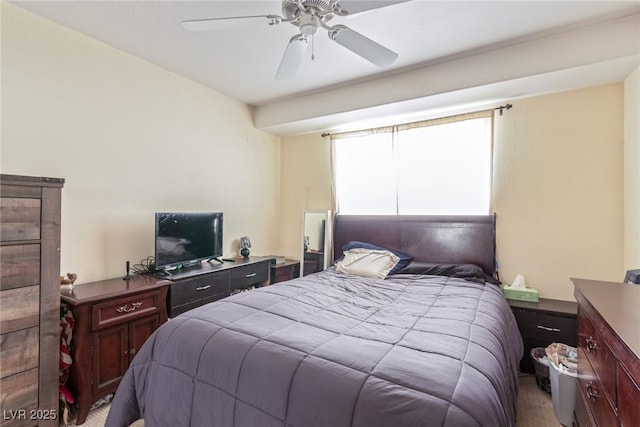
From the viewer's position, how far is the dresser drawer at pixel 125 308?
80.3 inches

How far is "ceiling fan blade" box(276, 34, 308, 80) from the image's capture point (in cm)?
181

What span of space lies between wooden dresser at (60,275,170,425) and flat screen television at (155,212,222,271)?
0.35m

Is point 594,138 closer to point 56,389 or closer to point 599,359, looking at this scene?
point 599,359

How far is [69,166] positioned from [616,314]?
3385mm

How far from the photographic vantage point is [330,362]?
1228 millimetres

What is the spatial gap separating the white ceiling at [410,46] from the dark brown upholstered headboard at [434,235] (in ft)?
4.00

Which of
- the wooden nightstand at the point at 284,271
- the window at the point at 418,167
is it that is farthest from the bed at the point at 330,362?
the wooden nightstand at the point at 284,271

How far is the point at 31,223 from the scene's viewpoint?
5.76ft

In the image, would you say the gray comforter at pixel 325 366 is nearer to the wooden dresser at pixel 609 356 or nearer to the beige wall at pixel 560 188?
the wooden dresser at pixel 609 356

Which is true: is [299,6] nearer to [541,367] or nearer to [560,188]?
[560,188]

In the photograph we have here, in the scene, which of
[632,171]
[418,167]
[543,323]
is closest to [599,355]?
[543,323]

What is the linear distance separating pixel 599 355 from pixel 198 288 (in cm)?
271

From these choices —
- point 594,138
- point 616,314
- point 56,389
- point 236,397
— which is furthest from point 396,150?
point 56,389

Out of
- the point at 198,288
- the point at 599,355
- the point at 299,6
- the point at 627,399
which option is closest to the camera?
the point at 627,399
